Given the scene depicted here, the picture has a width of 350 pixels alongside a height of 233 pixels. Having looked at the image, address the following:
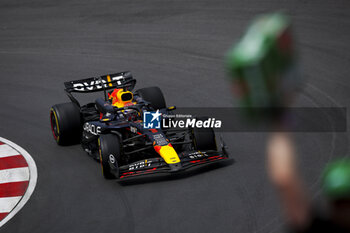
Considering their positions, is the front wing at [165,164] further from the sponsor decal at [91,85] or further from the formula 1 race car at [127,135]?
the sponsor decal at [91,85]

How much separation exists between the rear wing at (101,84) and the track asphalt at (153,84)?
1232 mm

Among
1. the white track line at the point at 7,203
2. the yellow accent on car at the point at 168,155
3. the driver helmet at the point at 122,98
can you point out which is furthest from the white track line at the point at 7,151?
the yellow accent on car at the point at 168,155

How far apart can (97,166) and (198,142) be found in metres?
1.88

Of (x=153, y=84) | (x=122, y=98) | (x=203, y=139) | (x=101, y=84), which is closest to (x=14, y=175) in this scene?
(x=122, y=98)

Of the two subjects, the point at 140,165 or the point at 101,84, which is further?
the point at 101,84

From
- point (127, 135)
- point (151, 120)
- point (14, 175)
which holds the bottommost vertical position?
point (14, 175)

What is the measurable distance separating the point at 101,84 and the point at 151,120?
7.16ft

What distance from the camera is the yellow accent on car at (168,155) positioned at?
27.0 feet

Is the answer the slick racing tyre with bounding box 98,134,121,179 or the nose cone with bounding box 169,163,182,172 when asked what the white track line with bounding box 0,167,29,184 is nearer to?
the slick racing tyre with bounding box 98,134,121,179

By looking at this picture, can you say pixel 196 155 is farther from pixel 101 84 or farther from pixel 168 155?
pixel 101 84

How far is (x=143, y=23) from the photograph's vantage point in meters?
21.3

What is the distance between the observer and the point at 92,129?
9.45 meters

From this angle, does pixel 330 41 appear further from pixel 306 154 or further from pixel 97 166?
pixel 97 166

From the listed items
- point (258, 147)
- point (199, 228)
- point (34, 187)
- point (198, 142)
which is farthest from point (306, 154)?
point (34, 187)
